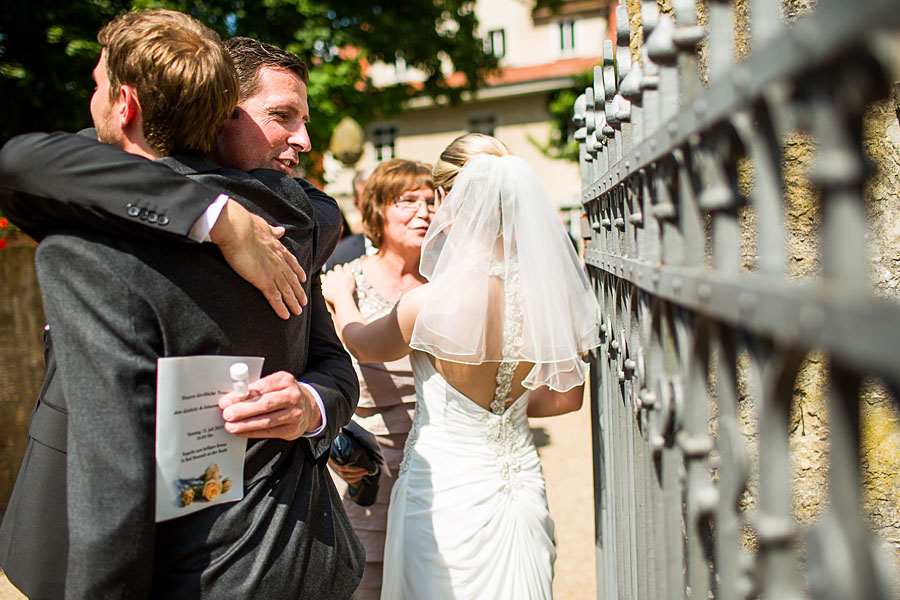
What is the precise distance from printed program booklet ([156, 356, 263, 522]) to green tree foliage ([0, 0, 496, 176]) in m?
9.06

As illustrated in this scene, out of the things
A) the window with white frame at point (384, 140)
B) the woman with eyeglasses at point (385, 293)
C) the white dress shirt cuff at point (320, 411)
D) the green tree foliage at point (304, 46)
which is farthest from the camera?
the window with white frame at point (384, 140)

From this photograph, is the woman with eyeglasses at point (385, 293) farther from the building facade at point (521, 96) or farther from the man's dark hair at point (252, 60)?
the building facade at point (521, 96)

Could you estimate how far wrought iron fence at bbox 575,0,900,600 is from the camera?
0.48 metres

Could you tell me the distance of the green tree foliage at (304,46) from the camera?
9.14 meters

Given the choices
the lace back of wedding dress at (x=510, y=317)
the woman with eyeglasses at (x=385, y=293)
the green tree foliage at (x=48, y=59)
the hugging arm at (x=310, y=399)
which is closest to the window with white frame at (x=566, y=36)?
the green tree foliage at (x=48, y=59)

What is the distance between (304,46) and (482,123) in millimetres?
13597

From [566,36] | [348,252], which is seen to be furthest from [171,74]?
[566,36]

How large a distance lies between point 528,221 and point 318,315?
90cm

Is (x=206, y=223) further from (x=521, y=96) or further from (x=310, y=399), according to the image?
(x=521, y=96)

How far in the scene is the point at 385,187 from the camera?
11.8 ft

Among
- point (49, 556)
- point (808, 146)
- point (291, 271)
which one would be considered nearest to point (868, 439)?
point (808, 146)

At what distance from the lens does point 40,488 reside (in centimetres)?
144

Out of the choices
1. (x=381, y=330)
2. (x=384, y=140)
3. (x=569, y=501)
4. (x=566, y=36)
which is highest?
(x=566, y=36)

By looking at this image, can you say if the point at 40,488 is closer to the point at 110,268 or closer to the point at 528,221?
the point at 110,268
